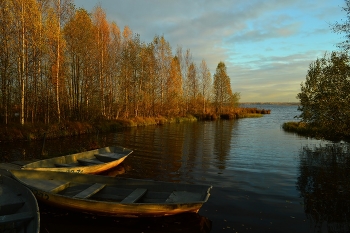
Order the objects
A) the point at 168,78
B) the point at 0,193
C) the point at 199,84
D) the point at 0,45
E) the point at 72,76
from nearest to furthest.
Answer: the point at 0,193 < the point at 0,45 < the point at 72,76 < the point at 168,78 < the point at 199,84

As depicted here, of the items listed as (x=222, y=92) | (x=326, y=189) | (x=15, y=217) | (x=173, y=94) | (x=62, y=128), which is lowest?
(x=326, y=189)

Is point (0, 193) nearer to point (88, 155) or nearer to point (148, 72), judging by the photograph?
point (88, 155)

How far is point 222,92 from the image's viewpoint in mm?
70062

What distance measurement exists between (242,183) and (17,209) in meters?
9.07

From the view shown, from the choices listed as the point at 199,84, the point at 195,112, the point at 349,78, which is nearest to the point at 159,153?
the point at 349,78

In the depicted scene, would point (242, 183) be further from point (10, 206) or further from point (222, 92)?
point (222, 92)

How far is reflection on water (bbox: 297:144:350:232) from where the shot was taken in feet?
27.8

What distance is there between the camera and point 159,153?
1955 cm

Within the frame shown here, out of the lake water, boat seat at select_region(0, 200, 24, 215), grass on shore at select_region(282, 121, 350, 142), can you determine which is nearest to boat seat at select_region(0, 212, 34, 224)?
boat seat at select_region(0, 200, 24, 215)

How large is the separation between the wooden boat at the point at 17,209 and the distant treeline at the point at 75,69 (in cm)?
1647

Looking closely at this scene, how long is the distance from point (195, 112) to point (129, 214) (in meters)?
55.4

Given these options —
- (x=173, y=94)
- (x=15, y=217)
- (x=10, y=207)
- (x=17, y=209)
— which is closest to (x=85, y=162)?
(x=17, y=209)

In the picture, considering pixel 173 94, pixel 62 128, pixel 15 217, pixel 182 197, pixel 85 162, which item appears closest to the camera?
pixel 15 217

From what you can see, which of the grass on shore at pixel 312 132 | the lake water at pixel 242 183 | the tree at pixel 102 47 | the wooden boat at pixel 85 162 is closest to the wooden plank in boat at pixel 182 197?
the lake water at pixel 242 183
